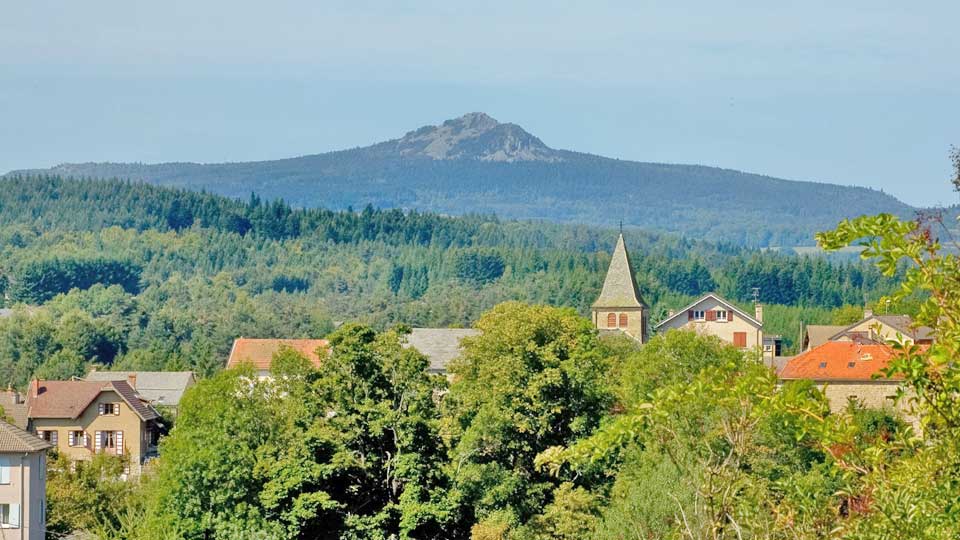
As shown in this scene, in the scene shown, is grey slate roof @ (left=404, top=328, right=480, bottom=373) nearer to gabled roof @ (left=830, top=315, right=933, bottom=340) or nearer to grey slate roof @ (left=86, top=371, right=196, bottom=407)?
grey slate roof @ (left=86, top=371, right=196, bottom=407)

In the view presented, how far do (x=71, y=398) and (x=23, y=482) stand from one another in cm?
2801

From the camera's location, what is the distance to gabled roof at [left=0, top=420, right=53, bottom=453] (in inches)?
1892

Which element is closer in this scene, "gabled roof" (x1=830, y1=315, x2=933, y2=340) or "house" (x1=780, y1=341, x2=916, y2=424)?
"gabled roof" (x1=830, y1=315, x2=933, y2=340)

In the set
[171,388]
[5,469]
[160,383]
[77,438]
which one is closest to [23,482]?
[5,469]

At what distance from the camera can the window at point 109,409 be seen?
244 ft

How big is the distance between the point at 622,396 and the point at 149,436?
33028 mm

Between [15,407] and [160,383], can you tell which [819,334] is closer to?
[160,383]

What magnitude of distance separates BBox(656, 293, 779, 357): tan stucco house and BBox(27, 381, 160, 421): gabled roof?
125 feet

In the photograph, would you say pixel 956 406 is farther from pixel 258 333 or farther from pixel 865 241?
pixel 258 333

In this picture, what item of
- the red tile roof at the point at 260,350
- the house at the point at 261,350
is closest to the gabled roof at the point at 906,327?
the house at the point at 261,350

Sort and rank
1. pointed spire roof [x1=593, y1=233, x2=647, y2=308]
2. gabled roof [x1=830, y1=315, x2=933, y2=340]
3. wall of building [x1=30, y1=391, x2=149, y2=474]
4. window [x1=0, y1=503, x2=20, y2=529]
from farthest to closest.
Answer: pointed spire roof [x1=593, y1=233, x2=647, y2=308], wall of building [x1=30, y1=391, x2=149, y2=474], window [x1=0, y1=503, x2=20, y2=529], gabled roof [x1=830, y1=315, x2=933, y2=340]

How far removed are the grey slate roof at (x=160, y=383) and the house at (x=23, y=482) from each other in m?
42.2

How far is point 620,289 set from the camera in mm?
105750

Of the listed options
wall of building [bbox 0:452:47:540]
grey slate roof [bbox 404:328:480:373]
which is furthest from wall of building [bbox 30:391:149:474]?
wall of building [bbox 0:452:47:540]
